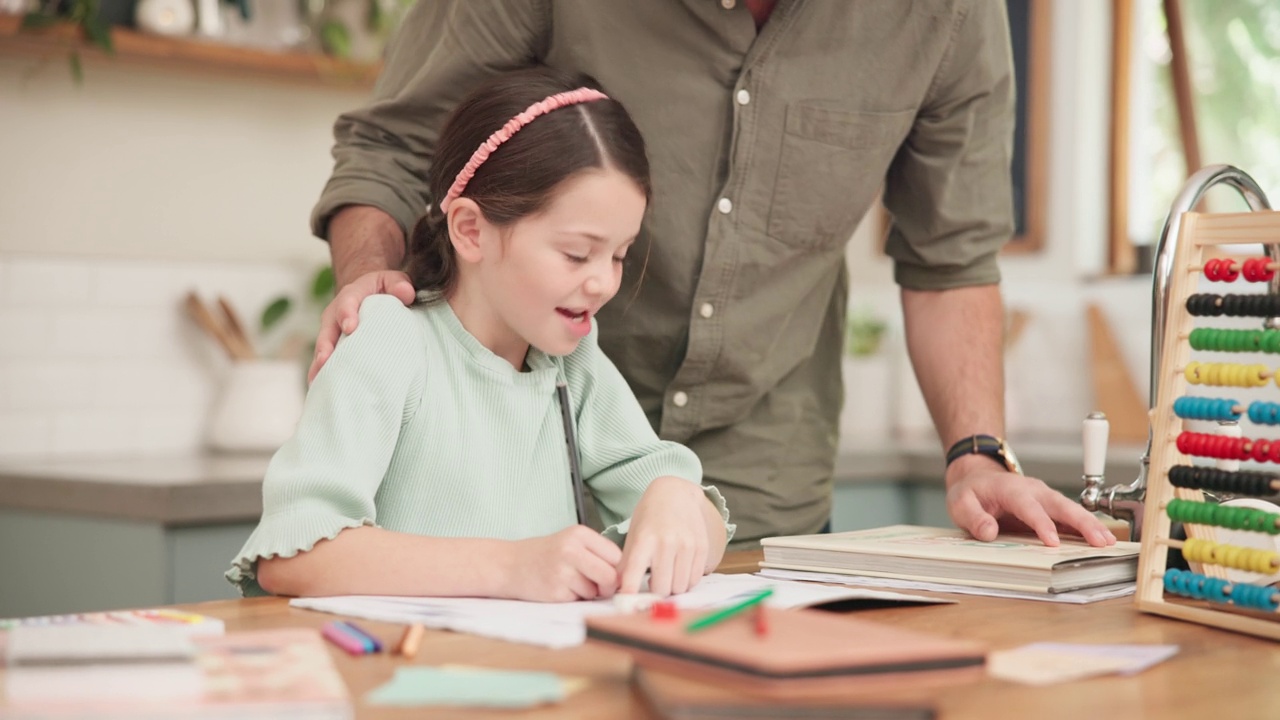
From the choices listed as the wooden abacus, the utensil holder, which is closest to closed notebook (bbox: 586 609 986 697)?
the wooden abacus

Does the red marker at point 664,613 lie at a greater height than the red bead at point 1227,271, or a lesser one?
lesser

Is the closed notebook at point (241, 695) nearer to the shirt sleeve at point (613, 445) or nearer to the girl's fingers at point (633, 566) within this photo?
the girl's fingers at point (633, 566)

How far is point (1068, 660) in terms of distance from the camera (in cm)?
98

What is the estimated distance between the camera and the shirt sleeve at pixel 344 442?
124 centimetres

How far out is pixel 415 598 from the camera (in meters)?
1.19

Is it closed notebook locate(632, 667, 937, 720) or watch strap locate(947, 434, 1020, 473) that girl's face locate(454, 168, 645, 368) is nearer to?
watch strap locate(947, 434, 1020, 473)

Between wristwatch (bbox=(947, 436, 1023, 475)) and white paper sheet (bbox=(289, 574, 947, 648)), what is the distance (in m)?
0.49

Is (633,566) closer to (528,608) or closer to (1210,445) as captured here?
(528,608)

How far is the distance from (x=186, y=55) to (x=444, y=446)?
6.33ft

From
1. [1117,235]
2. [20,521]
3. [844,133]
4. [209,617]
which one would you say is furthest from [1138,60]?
[209,617]

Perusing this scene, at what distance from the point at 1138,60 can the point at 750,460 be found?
2.27 meters

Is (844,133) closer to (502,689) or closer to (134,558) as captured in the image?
(502,689)

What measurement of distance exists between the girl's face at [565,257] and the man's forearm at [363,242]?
0.22 metres

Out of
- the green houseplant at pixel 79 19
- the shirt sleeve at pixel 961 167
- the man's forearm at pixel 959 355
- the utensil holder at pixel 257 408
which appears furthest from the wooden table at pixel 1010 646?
the green houseplant at pixel 79 19
